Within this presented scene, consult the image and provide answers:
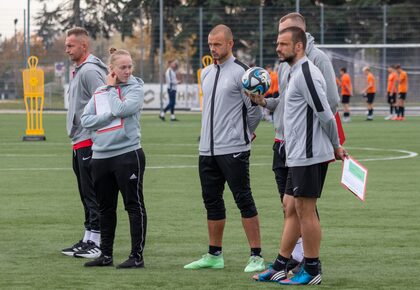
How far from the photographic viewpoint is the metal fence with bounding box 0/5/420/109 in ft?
150

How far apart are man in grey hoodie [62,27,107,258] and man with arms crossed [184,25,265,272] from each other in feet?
4.10

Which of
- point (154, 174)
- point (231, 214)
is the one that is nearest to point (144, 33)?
Answer: point (154, 174)

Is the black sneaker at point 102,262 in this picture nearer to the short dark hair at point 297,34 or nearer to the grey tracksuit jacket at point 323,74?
the grey tracksuit jacket at point 323,74

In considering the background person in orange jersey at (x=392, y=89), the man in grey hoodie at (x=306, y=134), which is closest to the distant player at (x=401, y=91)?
the background person in orange jersey at (x=392, y=89)

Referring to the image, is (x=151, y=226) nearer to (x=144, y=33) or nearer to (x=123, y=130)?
(x=123, y=130)

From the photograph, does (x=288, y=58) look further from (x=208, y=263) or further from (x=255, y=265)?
(x=208, y=263)

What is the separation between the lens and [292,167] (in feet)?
29.0

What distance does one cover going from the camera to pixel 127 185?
9742 millimetres

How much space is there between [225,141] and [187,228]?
2688mm

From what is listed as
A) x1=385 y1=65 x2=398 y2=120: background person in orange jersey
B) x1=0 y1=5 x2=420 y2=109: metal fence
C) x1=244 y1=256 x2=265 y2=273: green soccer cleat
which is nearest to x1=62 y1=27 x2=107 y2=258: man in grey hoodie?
x1=244 y1=256 x2=265 y2=273: green soccer cleat

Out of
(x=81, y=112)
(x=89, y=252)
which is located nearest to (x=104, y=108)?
(x=81, y=112)

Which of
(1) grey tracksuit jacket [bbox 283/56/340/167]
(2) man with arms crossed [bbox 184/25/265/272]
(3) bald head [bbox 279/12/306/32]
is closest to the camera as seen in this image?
(1) grey tracksuit jacket [bbox 283/56/340/167]

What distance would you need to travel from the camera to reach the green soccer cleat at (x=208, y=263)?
32.1ft

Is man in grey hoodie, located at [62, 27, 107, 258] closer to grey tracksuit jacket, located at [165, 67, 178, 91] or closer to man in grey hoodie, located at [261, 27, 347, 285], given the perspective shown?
man in grey hoodie, located at [261, 27, 347, 285]
